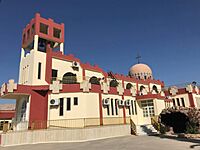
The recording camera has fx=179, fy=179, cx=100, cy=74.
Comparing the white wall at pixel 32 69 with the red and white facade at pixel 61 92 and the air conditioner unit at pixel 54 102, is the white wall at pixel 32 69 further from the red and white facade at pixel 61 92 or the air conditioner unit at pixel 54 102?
the air conditioner unit at pixel 54 102

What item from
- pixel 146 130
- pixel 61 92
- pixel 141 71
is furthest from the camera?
pixel 141 71

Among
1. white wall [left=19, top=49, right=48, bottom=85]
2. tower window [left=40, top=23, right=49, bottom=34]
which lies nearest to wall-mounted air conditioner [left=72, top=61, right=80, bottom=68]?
white wall [left=19, top=49, right=48, bottom=85]

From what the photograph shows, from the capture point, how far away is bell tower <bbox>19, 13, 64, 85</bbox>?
21.1 m

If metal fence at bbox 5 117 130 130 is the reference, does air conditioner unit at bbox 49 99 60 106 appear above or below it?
above

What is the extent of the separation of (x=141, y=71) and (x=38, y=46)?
2231 centimetres

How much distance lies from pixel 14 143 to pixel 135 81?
23.7m

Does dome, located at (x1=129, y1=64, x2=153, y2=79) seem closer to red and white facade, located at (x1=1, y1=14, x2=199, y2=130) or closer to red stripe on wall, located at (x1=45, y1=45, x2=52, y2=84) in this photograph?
red and white facade, located at (x1=1, y1=14, x2=199, y2=130)

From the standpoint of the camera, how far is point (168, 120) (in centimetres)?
1989

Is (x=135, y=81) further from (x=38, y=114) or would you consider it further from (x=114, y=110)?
(x=38, y=114)

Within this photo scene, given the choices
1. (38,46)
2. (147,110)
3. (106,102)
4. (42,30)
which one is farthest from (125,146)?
(42,30)

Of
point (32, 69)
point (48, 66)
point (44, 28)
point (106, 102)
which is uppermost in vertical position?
point (44, 28)

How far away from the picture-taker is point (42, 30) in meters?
25.8

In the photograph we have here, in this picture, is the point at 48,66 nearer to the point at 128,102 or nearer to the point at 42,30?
the point at 42,30

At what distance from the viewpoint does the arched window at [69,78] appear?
20.9 meters
